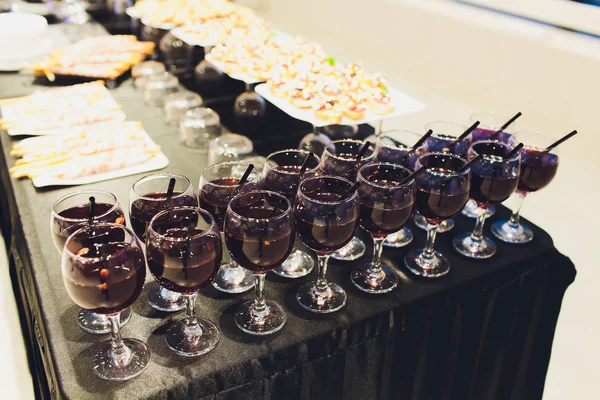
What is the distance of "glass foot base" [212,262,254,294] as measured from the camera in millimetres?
1074

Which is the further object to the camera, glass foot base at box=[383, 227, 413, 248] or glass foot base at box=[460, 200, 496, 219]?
glass foot base at box=[460, 200, 496, 219]

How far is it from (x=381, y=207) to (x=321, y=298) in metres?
0.21

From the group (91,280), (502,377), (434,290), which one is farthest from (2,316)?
(502,377)

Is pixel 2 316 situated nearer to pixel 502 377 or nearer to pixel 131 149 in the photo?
pixel 131 149

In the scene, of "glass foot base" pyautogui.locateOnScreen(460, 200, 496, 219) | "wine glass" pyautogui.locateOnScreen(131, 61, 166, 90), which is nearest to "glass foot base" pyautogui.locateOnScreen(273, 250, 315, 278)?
"glass foot base" pyautogui.locateOnScreen(460, 200, 496, 219)

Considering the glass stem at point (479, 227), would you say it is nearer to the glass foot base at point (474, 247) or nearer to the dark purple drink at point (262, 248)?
the glass foot base at point (474, 247)

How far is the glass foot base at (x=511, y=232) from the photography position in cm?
129

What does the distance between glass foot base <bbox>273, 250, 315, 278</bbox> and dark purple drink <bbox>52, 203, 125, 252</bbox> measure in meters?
0.34

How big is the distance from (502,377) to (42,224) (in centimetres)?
117

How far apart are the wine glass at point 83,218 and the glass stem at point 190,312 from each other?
0.12 metres

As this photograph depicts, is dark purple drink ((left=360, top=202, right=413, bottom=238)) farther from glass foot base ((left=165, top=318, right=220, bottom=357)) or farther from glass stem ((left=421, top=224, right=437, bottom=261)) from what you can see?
glass foot base ((left=165, top=318, right=220, bottom=357))

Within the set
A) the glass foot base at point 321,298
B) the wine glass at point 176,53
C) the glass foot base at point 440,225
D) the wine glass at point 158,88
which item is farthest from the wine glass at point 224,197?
the wine glass at point 176,53

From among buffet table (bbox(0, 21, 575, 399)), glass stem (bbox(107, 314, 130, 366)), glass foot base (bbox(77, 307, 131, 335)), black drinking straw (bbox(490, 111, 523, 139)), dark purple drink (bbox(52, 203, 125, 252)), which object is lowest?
buffet table (bbox(0, 21, 575, 399))

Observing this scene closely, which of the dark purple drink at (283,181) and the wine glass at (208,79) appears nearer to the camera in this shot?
the dark purple drink at (283,181)
